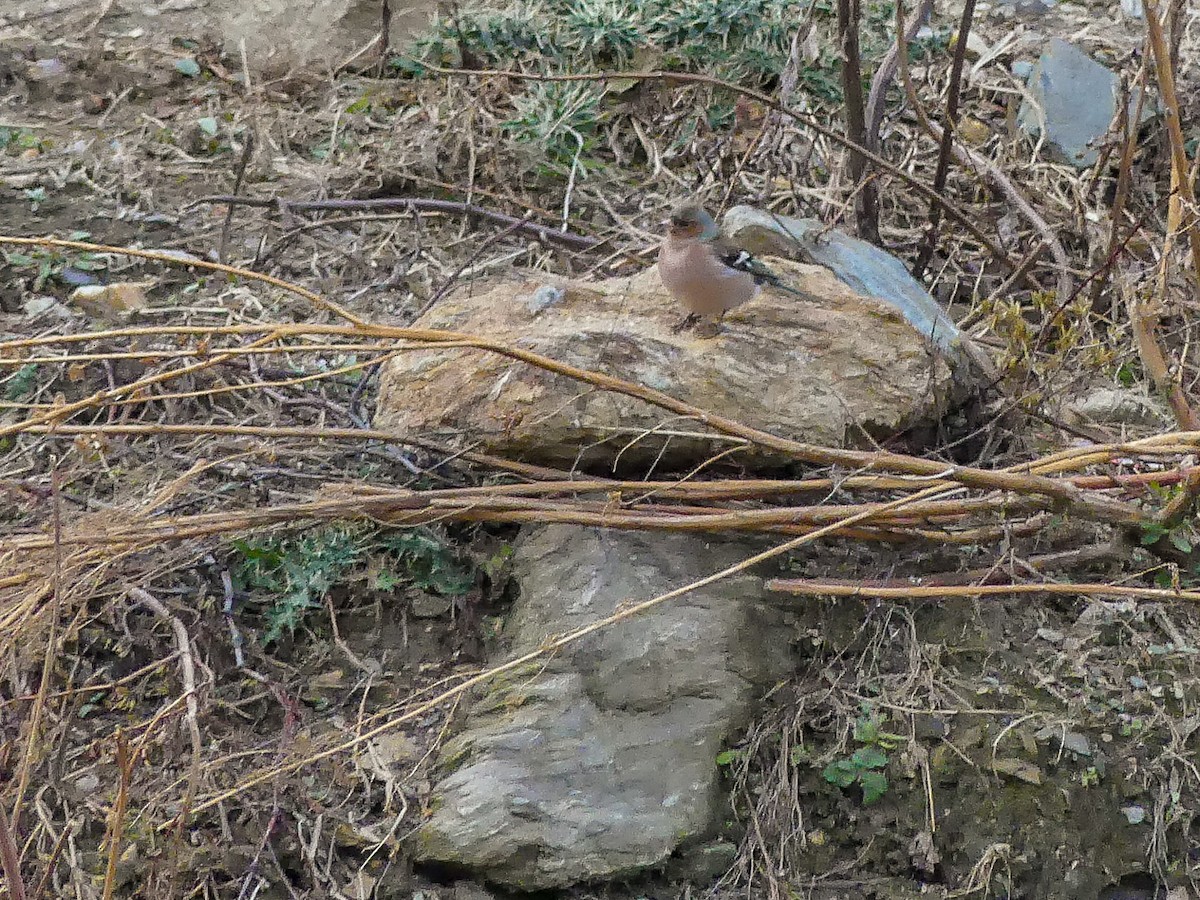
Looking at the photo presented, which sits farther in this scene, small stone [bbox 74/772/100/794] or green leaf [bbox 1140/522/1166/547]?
green leaf [bbox 1140/522/1166/547]

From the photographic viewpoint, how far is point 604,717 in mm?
2799

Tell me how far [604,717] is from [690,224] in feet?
4.99

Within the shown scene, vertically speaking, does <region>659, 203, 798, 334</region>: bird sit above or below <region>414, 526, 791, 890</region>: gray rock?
above

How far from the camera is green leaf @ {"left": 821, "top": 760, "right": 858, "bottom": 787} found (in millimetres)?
2721

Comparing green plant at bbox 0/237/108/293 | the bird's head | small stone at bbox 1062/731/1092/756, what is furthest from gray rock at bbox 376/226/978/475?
green plant at bbox 0/237/108/293

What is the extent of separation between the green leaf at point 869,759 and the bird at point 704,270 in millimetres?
1272

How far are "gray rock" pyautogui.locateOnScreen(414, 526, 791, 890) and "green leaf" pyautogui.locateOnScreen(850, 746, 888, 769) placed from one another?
0.87 feet

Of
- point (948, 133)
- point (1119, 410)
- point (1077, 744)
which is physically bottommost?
point (1077, 744)

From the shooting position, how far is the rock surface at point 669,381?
124 inches

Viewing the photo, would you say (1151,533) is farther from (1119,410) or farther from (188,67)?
(188,67)

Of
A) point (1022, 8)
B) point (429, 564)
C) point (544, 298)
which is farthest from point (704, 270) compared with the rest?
point (1022, 8)

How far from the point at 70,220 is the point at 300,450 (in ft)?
6.15

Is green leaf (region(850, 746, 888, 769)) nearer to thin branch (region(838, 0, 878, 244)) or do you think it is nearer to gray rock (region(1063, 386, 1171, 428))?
gray rock (region(1063, 386, 1171, 428))

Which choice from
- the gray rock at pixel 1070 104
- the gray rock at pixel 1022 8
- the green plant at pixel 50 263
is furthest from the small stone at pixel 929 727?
the gray rock at pixel 1022 8
